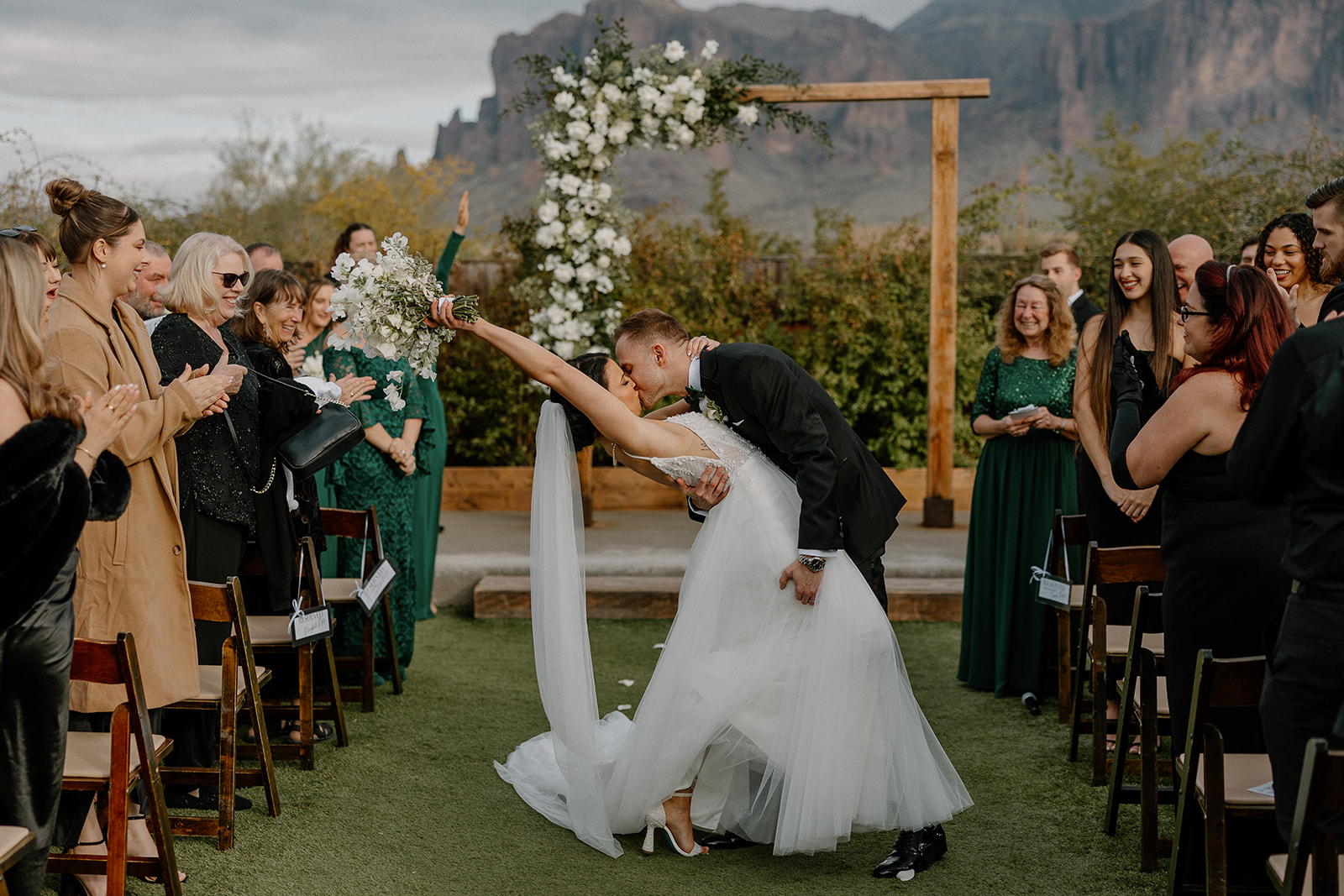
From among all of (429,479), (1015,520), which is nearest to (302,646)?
(429,479)

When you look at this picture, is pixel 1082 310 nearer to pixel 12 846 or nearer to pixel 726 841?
pixel 726 841

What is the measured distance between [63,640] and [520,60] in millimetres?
6602

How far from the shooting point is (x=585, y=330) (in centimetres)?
774

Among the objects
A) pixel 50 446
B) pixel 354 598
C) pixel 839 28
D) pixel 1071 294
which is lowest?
pixel 354 598

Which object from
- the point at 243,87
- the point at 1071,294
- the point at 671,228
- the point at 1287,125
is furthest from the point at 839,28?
the point at 1071,294

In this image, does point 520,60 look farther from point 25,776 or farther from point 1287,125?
point 1287,125

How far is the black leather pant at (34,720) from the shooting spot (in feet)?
8.11

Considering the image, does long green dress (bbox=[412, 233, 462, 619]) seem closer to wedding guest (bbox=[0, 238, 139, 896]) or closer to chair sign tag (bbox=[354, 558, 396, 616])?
chair sign tag (bbox=[354, 558, 396, 616])

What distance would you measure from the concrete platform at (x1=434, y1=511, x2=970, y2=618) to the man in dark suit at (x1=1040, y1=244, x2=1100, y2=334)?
197 centimetres

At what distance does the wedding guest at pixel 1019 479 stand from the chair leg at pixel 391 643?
112 inches

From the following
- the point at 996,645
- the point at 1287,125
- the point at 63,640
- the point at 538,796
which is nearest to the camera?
the point at 63,640

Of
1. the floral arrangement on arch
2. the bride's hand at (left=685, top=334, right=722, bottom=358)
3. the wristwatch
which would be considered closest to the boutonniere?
the bride's hand at (left=685, top=334, right=722, bottom=358)

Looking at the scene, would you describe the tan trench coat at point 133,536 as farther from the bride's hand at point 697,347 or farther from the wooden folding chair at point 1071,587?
the wooden folding chair at point 1071,587

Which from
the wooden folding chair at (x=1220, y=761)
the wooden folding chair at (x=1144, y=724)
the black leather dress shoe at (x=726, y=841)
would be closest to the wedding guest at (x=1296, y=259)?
the wooden folding chair at (x=1144, y=724)
